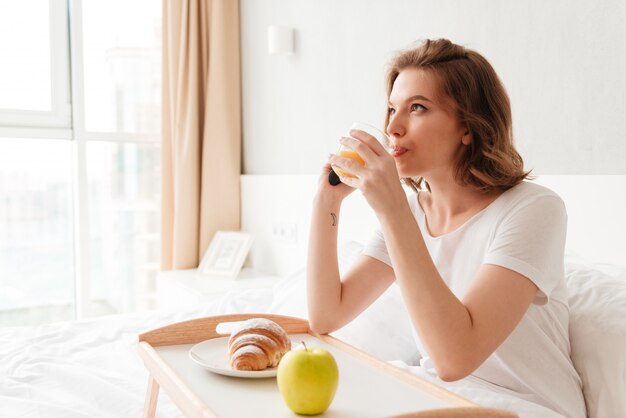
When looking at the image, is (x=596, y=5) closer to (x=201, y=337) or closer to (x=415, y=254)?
(x=415, y=254)

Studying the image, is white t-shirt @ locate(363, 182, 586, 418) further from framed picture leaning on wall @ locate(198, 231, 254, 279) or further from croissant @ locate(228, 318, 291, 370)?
framed picture leaning on wall @ locate(198, 231, 254, 279)

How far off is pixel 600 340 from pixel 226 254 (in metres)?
2.23

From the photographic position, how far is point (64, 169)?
3.29 meters

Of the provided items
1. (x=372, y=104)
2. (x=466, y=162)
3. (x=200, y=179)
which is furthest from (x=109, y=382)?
(x=200, y=179)

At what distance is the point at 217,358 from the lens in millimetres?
1056

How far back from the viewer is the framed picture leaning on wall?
3057 mm

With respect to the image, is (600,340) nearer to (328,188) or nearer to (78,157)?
(328,188)

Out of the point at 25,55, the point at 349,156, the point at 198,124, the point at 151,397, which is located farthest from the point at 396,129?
the point at 25,55

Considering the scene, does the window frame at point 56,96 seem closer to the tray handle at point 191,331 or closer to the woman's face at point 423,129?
the tray handle at point 191,331

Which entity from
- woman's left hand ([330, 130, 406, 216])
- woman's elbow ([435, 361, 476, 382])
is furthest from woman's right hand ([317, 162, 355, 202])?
woman's elbow ([435, 361, 476, 382])

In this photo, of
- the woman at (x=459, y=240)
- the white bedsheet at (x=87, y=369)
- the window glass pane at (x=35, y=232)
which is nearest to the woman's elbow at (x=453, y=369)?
the woman at (x=459, y=240)

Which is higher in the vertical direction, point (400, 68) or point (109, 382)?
point (400, 68)

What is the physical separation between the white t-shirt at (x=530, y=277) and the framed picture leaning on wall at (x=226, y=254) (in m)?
1.94

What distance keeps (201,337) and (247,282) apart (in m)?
1.71
